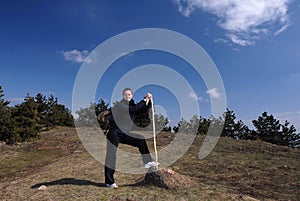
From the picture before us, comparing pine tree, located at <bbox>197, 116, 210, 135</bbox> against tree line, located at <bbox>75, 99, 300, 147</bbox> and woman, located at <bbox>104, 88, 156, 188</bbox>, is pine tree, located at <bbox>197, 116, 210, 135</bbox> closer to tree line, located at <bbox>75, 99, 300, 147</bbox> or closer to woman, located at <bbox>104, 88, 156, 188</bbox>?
tree line, located at <bbox>75, 99, 300, 147</bbox>

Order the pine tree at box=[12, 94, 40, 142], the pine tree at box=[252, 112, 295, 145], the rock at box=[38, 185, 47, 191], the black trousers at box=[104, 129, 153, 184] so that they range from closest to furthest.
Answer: the black trousers at box=[104, 129, 153, 184] < the rock at box=[38, 185, 47, 191] < the pine tree at box=[12, 94, 40, 142] < the pine tree at box=[252, 112, 295, 145]

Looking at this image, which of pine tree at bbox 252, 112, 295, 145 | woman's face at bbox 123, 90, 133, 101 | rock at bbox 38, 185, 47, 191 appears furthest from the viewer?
pine tree at bbox 252, 112, 295, 145

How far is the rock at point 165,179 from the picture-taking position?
7.38m

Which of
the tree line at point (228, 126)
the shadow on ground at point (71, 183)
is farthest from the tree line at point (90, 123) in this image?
the shadow on ground at point (71, 183)

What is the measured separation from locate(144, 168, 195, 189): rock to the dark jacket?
4.62 feet

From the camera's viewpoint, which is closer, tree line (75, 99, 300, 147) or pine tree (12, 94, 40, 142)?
pine tree (12, 94, 40, 142)

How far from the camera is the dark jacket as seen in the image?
7523 mm

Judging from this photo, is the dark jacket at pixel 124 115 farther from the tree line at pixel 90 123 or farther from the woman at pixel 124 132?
the tree line at pixel 90 123

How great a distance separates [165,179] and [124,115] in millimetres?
2037

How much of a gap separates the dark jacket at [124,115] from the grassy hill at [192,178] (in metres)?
1.71

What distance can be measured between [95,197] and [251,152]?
1233 centimetres

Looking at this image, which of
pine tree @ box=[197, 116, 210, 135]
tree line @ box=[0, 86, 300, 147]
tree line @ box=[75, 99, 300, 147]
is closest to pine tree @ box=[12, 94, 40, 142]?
tree line @ box=[0, 86, 300, 147]

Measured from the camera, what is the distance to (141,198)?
6.77m

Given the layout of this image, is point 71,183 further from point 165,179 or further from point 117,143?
point 165,179
